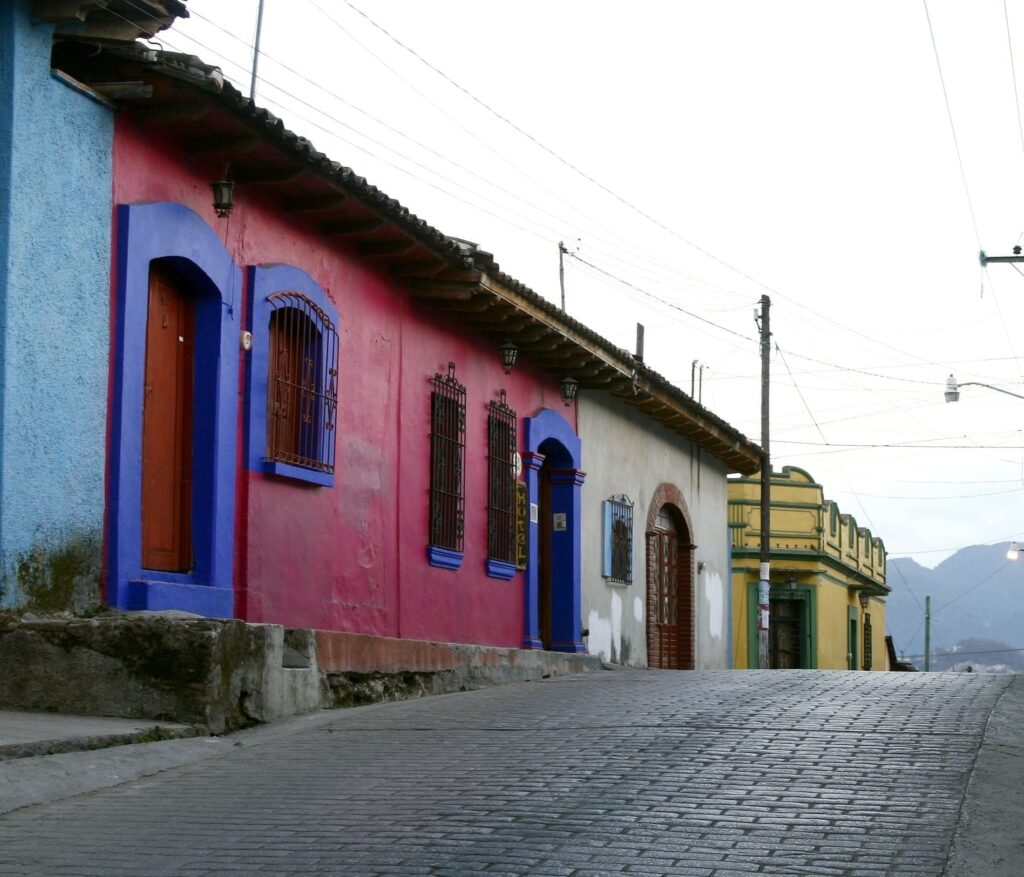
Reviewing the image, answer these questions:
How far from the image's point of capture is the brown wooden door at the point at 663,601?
68.0ft

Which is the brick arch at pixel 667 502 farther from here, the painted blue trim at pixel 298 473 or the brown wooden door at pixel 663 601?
the painted blue trim at pixel 298 473

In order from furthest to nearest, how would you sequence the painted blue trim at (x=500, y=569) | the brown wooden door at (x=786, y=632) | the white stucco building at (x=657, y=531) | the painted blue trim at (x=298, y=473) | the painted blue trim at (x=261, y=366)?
the brown wooden door at (x=786, y=632), the white stucco building at (x=657, y=531), the painted blue trim at (x=500, y=569), the painted blue trim at (x=298, y=473), the painted blue trim at (x=261, y=366)

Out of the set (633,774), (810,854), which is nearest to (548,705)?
(633,774)

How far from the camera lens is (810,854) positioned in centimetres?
556

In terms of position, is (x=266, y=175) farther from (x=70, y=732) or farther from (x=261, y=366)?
(x=70, y=732)

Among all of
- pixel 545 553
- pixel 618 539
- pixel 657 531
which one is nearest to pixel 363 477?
pixel 545 553

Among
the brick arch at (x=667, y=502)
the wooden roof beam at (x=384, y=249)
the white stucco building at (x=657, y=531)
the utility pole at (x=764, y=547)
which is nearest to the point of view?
the wooden roof beam at (x=384, y=249)

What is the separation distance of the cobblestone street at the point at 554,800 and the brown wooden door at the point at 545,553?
767 centimetres

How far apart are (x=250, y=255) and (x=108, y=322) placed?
1.85m

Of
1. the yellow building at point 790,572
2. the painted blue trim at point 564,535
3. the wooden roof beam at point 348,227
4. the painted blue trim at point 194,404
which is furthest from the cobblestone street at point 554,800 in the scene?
the yellow building at point 790,572

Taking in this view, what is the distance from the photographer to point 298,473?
11.4 m

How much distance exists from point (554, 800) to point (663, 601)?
49.7ft

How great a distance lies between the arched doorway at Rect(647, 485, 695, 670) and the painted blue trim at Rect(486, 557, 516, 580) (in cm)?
511

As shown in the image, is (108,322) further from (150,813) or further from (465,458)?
(465,458)
